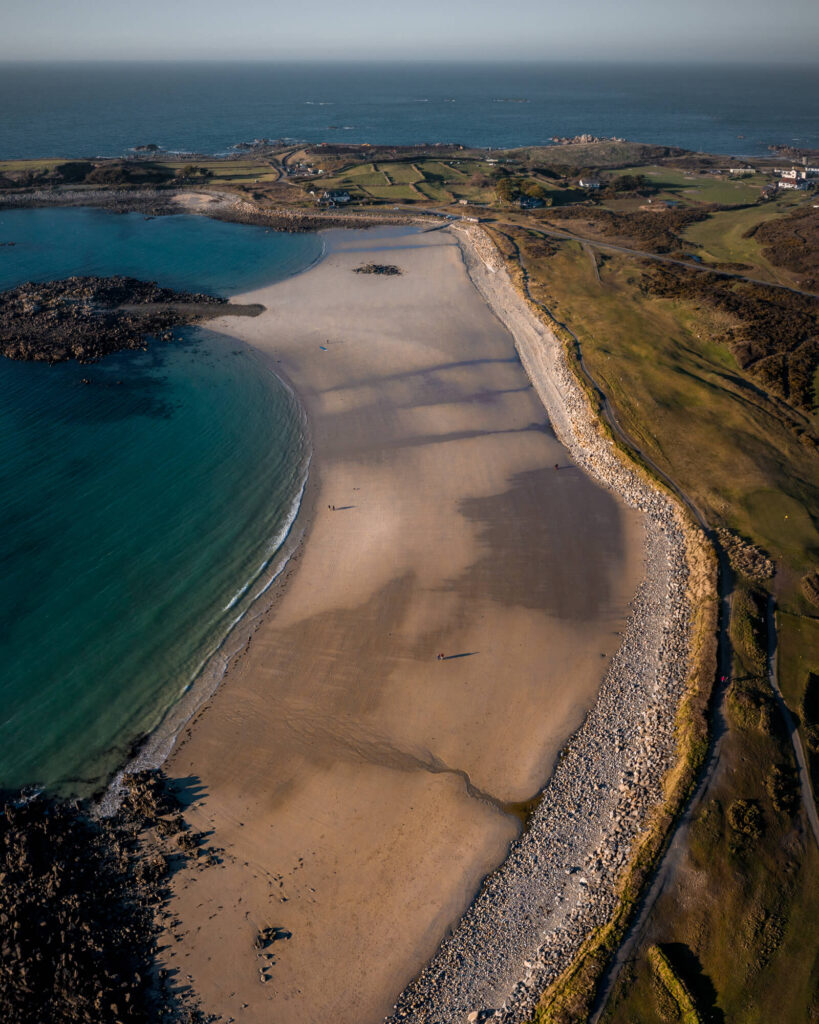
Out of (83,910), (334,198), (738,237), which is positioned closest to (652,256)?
(738,237)

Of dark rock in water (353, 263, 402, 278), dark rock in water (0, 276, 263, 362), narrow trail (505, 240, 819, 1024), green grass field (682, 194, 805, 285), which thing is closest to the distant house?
dark rock in water (353, 263, 402, 278)

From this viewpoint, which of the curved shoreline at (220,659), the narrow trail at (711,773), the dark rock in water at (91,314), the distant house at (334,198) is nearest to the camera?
the narrow trail at (711,773)

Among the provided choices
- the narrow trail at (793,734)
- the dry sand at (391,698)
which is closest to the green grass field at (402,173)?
the dry sand at (391,698)

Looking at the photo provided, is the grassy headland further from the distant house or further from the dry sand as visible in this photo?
the dry sand

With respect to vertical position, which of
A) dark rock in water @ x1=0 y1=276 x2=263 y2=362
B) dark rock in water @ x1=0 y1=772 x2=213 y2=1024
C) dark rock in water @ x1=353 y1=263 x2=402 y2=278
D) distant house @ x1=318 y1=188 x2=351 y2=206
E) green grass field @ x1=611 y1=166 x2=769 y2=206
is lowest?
dark rock in water @ x1=0 y1=772 x2=213 y2=1024

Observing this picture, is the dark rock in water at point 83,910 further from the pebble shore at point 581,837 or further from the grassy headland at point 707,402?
the grassy headland at point 707,402

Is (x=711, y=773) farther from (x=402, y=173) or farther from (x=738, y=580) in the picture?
(x=402, y=173)

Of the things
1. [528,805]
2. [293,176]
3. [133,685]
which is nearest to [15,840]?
[133,685]

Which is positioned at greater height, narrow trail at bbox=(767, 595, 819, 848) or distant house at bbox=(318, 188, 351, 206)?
distant house at bbox=(318, 188, 351, 206)
